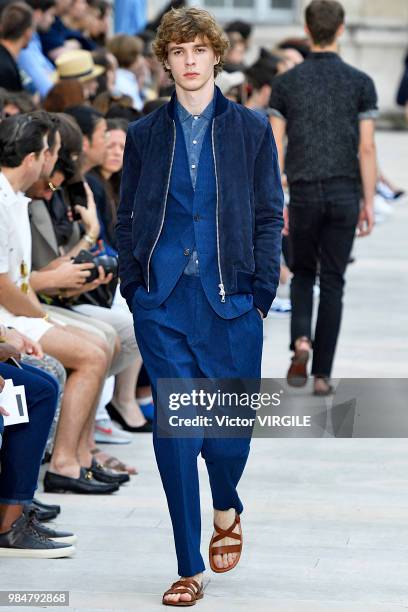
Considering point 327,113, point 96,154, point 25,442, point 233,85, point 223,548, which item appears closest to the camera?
point 223,548

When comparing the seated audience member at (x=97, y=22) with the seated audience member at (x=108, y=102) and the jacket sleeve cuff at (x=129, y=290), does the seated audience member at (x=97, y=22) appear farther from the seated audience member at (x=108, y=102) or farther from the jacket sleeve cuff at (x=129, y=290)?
the jacket sleeve cuff at (x=129, y=290)

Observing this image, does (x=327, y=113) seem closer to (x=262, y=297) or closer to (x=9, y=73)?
(x=262, y=297)

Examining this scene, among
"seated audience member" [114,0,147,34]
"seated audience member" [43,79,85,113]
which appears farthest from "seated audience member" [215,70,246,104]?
"seated audience member" [114,0,147,34]

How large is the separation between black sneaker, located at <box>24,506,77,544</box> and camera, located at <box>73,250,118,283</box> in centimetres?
145

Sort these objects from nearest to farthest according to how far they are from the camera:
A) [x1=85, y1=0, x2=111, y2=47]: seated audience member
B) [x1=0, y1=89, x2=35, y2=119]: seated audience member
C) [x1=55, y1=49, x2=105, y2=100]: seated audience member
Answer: [x1=0, y1=89, x2=35, y2=119]: seated audience member
[x1=55, y1=49, x2=105, y2=100]: seated audience member
[x1=85, y1=0, x2=111, y2=47]: seated audience member

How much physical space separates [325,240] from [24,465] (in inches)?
118

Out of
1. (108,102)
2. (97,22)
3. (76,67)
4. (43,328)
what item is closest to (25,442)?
(43,328)

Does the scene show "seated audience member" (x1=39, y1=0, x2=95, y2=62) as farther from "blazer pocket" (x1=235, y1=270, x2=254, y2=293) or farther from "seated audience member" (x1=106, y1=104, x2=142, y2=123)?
"blazer pocket" (x1=235, y1=270, x2=254, y2=293)

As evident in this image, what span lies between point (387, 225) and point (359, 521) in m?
9.70

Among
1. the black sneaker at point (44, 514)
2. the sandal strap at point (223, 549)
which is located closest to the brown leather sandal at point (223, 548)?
the sandal strap at point (223, 549)

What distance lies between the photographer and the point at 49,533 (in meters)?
5.49

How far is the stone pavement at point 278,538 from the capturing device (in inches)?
195

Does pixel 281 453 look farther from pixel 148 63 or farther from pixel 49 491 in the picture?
pixel 148 63

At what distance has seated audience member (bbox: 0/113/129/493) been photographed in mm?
6090
